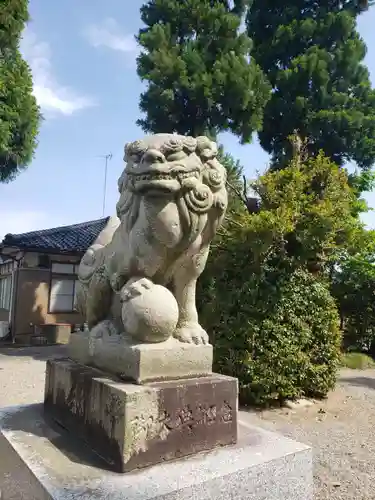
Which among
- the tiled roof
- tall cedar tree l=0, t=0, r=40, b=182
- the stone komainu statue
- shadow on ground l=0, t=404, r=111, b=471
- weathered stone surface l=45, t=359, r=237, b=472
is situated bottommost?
shadow on ground l=0, t=404, r=111, b=471

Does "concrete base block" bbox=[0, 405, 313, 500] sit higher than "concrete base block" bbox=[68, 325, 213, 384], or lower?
lower

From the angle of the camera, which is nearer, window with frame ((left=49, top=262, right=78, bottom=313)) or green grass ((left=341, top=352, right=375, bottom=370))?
green grass ((left=341, top=352, right=375, bottom=370))

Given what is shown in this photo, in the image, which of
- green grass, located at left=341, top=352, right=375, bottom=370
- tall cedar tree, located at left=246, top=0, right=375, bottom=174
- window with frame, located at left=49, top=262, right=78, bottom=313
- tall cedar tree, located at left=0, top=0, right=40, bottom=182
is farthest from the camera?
window with frame, located at left=49, top=262, right=78, bottom=313

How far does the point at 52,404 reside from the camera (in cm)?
246

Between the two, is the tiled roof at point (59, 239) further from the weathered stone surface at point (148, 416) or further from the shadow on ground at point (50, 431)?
the weathered stone surface at point (148, 416)

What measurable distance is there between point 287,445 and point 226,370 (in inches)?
140

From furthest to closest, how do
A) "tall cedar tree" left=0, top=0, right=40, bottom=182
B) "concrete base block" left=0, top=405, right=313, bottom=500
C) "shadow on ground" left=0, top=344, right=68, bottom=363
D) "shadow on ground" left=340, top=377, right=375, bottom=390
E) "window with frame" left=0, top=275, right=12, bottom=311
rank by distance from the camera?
"window with frame" left=0, top=275, right=12, bottom=311 → "shadow on ground" left=0, top=344, right=68, bottom=363 → "tall cedar tree" left=0, top=0, right=40, bottom=182 → "shadow on ground" left=340, top=377, right=375, bottom=390 → "concrete base block" left=0, top=405, right=313, bottom=500

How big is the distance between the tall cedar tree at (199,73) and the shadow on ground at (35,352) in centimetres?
574

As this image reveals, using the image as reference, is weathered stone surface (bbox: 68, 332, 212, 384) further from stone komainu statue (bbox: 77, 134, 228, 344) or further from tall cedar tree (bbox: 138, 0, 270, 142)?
tall cedar tree (bbox: 138, 0, 270, 142)

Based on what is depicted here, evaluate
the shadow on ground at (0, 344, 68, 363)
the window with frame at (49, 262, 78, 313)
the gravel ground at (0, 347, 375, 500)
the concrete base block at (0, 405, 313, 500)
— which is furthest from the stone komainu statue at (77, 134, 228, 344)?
the window with frame at (49, 262, 78, 313)

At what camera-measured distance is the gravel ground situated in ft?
11.0

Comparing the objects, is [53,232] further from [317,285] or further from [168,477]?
[168,477]

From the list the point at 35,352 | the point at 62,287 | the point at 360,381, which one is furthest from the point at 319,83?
the point at 35,352

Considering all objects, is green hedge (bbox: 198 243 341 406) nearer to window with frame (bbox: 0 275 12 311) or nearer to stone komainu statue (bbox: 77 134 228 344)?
stone komainu statue (bbox: 77 134 228 344)
